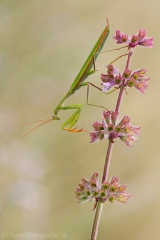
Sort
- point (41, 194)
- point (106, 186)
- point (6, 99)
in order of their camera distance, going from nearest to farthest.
→ point (106, 186)
point (41, 194)
point (6, 99)

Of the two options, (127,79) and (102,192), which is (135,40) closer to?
(127,79)

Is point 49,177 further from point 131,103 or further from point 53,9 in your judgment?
point 53,9

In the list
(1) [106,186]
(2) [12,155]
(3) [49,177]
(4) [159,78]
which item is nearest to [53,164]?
(3) [49,177]

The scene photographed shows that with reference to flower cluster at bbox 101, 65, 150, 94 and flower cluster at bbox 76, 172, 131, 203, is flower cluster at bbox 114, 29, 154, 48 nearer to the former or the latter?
flower cluster at bbox 101, 65, 150, 94

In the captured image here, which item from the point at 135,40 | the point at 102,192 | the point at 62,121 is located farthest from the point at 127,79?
the point at 62,121

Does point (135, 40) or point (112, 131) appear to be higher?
point (135, 40)

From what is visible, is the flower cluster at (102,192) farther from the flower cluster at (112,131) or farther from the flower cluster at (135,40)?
the flower cluster at (135,40)
